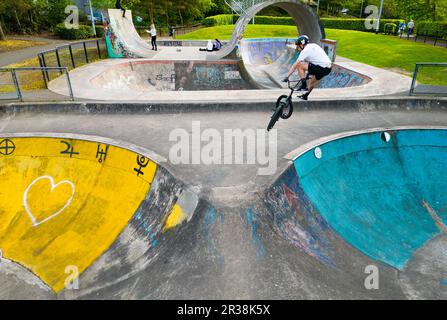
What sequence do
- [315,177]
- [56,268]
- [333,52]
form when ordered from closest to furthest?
[56,268]
[315,177]
[333,52]

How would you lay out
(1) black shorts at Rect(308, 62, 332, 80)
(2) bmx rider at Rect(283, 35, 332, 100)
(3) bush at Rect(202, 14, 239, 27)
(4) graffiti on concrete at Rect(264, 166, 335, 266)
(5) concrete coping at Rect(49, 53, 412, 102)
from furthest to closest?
(3) bush at Rect(202, 14, 239, 27), (5) concrete coping at Rect(49, 53, 412, 102), (1) black shorts at Rect(308, 62, 332, 80), (2) bmx rider at Rect(283, 35, 332, 100), (4) graffiti on concrete at Rect(264, 166, 335, 266)

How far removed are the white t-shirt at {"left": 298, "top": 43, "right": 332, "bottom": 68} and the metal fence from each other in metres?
5.11

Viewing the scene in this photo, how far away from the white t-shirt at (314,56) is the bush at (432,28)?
92.2 feet

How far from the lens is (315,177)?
662 cm

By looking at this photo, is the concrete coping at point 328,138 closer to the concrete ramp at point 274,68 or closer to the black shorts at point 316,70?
the black shorts at point 316,70

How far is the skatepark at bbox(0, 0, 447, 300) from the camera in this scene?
429cm

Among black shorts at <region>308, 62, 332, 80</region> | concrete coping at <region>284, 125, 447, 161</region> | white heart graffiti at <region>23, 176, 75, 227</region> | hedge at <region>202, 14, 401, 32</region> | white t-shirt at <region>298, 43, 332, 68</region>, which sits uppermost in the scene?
hedge at <region>202, 14, 401, 32</region>

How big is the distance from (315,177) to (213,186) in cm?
246

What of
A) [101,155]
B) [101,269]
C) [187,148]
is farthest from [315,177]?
[101,155]

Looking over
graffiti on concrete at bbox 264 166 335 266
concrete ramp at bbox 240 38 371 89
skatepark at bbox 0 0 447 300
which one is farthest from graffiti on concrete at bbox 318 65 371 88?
graffiti on concrete at bbox 264 166 335 266

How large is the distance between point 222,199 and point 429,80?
528 inches

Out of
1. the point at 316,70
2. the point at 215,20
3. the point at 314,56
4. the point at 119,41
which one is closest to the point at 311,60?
the point at 314,56

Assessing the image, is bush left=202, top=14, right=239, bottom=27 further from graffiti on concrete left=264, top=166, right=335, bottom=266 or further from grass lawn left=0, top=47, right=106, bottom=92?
graffiti on concrete left=264, top=166, right=335, bottom=266

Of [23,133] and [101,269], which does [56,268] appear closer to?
[101,269]
